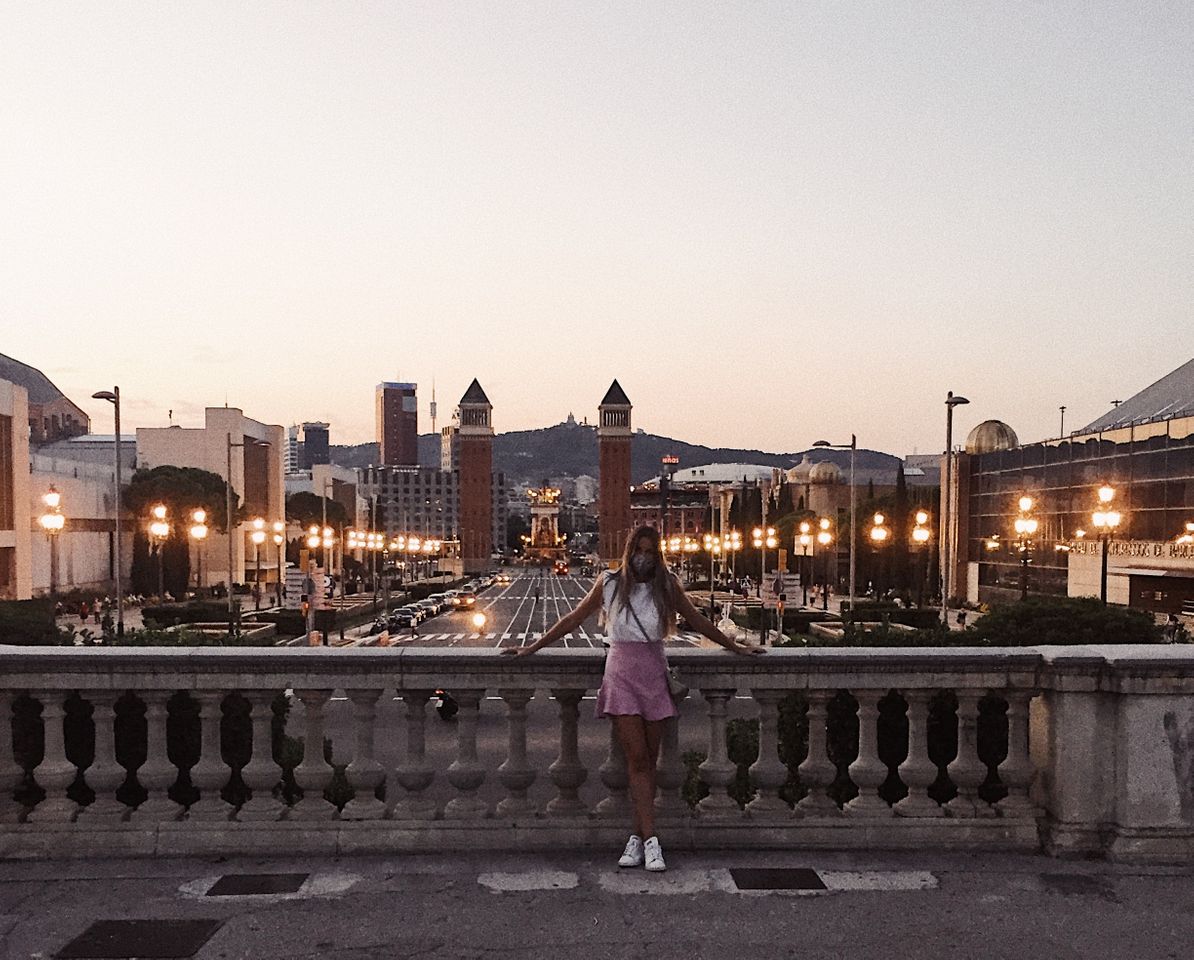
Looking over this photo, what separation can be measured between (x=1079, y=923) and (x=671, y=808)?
2.16m

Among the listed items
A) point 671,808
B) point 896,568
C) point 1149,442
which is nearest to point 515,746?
point 671,808

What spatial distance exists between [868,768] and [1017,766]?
2.92ft

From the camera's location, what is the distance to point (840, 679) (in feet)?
18.4

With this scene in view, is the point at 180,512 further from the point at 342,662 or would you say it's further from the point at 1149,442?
the point at 342,662

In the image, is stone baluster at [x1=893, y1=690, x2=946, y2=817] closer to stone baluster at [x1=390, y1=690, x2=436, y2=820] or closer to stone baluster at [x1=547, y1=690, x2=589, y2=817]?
stone baluster at [x1=547, y1=690, x2=589, y2=817]

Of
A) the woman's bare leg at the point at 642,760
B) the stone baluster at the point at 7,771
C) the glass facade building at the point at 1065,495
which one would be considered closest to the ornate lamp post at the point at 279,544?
the glass facade building at the point at 1065,495

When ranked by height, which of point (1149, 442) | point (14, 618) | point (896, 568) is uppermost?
point (1149, 442)

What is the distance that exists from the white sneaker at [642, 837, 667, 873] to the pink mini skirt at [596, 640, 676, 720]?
672mm

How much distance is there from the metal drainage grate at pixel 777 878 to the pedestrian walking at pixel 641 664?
Answer: 0.46 meters

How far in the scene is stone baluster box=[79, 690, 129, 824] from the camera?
544cm

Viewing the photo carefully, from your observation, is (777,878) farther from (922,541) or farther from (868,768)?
(922,541)

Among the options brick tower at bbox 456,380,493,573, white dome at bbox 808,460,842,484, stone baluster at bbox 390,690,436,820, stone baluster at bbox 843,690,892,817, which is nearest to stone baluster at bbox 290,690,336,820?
stone baluster at bbox 390,690,436,820

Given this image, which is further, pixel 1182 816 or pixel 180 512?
pixel 180 512

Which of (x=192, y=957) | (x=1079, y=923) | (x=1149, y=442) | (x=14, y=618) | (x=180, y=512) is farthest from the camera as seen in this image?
(x=180, y=512)
